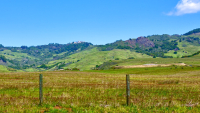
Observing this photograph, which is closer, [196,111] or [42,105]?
[196,111]

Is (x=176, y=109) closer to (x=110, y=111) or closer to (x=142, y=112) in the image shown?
(x=142, y=112)

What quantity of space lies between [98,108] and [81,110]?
4.17 ft

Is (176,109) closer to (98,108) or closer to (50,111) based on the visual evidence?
(98,108)

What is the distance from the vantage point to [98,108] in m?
13.8

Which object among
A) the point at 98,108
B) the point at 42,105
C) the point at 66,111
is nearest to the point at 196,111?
the point at 98,108

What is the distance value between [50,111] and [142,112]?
6190 millimetres

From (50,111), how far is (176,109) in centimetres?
876

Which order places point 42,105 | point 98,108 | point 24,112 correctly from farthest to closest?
point 42,105
point 98,108
point 24,112

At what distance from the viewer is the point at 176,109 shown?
44.6ft

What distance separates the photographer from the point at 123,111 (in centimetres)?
1303

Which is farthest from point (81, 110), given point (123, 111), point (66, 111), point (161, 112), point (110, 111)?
point (161, 112)

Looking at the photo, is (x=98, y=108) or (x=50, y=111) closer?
(x=50, y=111)

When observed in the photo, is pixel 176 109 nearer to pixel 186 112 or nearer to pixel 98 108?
pixel 186 112

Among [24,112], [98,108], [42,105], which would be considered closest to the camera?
[24,112]
